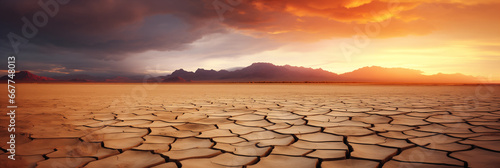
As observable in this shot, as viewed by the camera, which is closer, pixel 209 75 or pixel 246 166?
pixel 246 166

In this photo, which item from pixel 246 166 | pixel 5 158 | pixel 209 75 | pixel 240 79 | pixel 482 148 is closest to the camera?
pixel 246 166

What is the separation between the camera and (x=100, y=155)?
54.6 inches

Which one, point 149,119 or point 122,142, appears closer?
point 122,142

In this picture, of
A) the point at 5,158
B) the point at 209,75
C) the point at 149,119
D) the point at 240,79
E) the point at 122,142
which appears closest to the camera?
the point at 5,158

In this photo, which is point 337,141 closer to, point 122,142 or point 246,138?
point 246,138

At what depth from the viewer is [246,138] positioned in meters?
1.77

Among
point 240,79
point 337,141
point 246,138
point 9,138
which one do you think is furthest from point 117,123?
point 240,79

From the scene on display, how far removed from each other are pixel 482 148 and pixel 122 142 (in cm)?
218

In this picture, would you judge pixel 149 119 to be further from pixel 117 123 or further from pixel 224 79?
pixel 224 79

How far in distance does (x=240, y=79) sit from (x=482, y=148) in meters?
70.9

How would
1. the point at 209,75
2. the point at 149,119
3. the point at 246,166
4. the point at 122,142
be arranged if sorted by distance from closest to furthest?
the point at 246,166, the point at 122,142, the point at 149,119, the point at 209,75

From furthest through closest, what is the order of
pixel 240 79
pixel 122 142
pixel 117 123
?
1. pixel 240 79
2. pixel 117 123
3. pixel 122 142

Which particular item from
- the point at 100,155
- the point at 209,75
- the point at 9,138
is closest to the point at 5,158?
the point at 100,155

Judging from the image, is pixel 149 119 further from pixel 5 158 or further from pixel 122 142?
pixel 5 158
